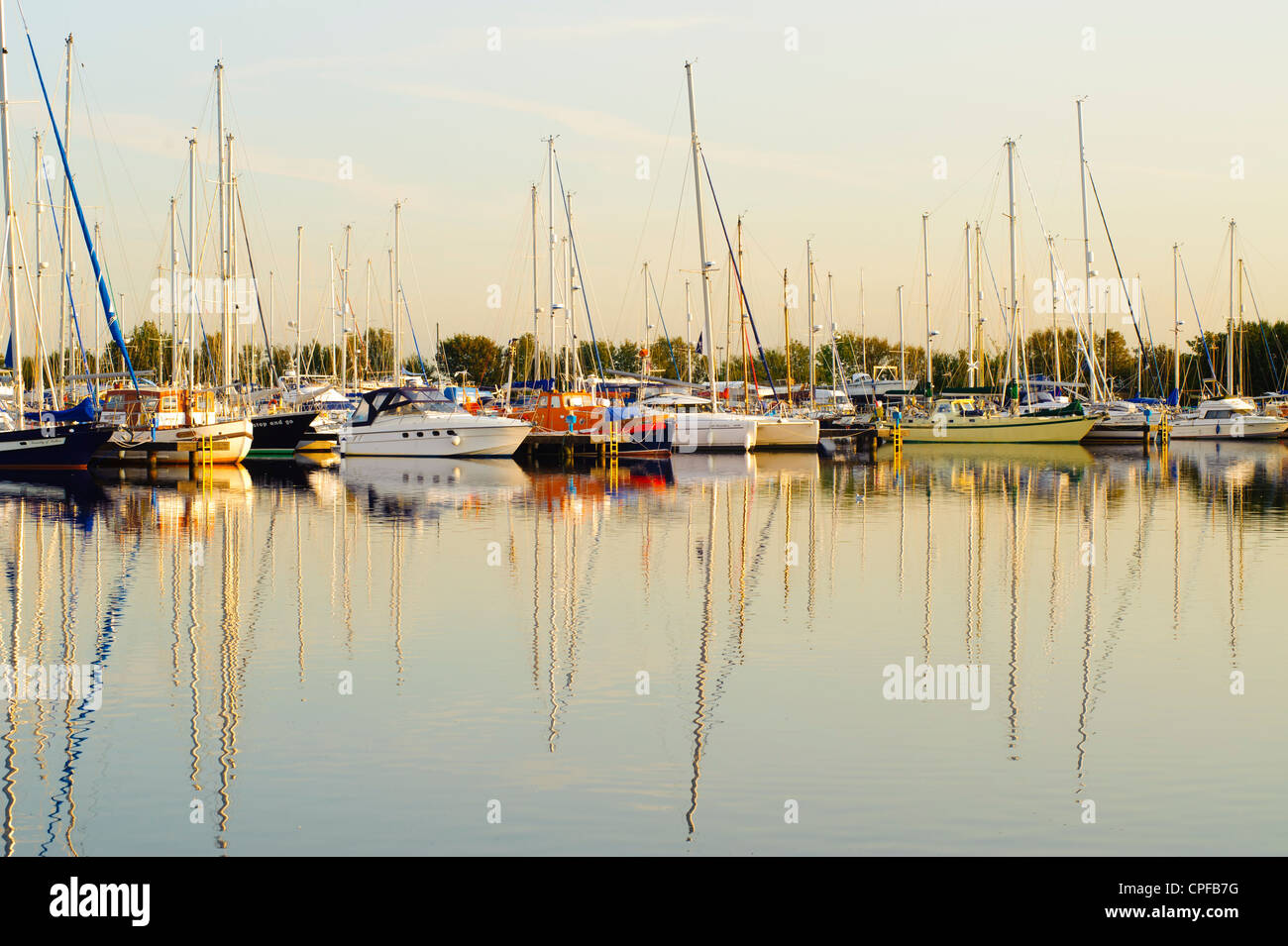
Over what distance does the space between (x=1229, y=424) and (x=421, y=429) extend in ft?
150

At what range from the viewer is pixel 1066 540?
85.4ft

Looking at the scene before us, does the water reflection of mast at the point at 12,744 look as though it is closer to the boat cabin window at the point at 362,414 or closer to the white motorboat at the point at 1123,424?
the boat cabin window at the point at 362,414

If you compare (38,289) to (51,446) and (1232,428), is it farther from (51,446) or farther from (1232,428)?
(1232,428)

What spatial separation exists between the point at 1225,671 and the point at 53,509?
27.0 m

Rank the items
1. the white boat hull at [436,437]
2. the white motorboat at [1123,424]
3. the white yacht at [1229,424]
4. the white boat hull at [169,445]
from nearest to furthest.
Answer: the white boat hull at [169,445]
the white boat hull at [436,437]
the white motorboat at [1123,424]
the white yacht at [1229,424]

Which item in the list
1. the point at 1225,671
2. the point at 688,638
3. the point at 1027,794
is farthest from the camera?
the point at 688,638

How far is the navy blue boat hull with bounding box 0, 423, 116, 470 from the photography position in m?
45.2

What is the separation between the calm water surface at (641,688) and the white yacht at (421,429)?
27.0 metres

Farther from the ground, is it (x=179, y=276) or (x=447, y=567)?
(x=179, y=276)

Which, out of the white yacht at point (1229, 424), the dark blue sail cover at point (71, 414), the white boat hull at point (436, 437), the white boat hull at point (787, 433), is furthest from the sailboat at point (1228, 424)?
the dark blue sail cover at point (71, 414)

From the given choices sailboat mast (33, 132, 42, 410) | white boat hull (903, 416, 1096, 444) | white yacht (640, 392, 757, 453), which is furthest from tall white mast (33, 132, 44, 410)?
white boat hull (903, 416, 1096, 444)

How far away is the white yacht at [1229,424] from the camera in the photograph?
7781cm

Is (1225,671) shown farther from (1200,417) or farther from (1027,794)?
(1200,417)
